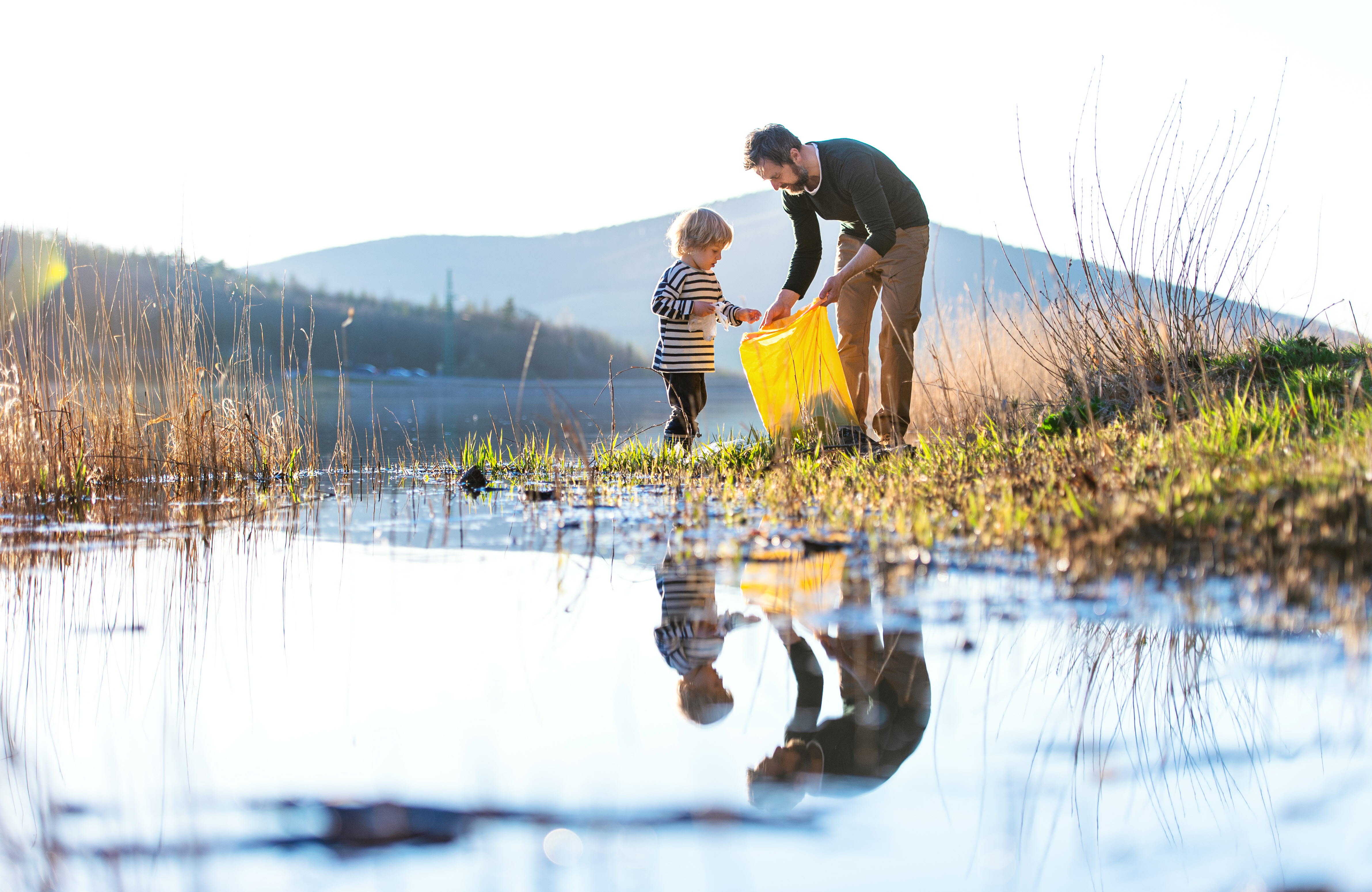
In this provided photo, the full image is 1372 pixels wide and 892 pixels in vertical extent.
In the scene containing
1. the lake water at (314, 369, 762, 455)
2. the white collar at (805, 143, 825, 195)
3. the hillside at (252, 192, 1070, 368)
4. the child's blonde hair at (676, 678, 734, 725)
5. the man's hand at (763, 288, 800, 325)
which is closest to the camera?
the child's blonde hair at (676, 678, 734, 725)

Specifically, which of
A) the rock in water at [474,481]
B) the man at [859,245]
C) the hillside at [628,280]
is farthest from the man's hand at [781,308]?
the hillside at [628,280]

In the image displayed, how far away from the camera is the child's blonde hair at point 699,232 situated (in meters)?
5.21

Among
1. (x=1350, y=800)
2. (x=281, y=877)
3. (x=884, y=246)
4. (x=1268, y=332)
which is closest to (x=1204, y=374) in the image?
(x=884, y=246)

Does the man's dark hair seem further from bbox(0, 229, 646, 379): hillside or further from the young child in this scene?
bbox(0, 229, 646, 379): hillside

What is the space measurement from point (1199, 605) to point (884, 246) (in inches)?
114

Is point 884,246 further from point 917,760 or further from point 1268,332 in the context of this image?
point 917,760

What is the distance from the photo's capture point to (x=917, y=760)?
5.11 ft

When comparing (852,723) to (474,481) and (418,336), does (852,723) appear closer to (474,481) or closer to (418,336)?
(474,481)

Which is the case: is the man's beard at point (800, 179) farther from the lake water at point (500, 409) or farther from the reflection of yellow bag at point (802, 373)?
the lake water at point (500, 409)

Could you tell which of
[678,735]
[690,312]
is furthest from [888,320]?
[678,735]

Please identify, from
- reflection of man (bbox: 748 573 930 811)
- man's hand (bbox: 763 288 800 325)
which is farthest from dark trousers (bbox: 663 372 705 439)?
reflection of man (bbox: 748 573 930 811)

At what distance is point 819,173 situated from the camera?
4922mm

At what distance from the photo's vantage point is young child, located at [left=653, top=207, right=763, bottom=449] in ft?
17.0

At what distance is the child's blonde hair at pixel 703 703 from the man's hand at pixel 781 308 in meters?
3.33
